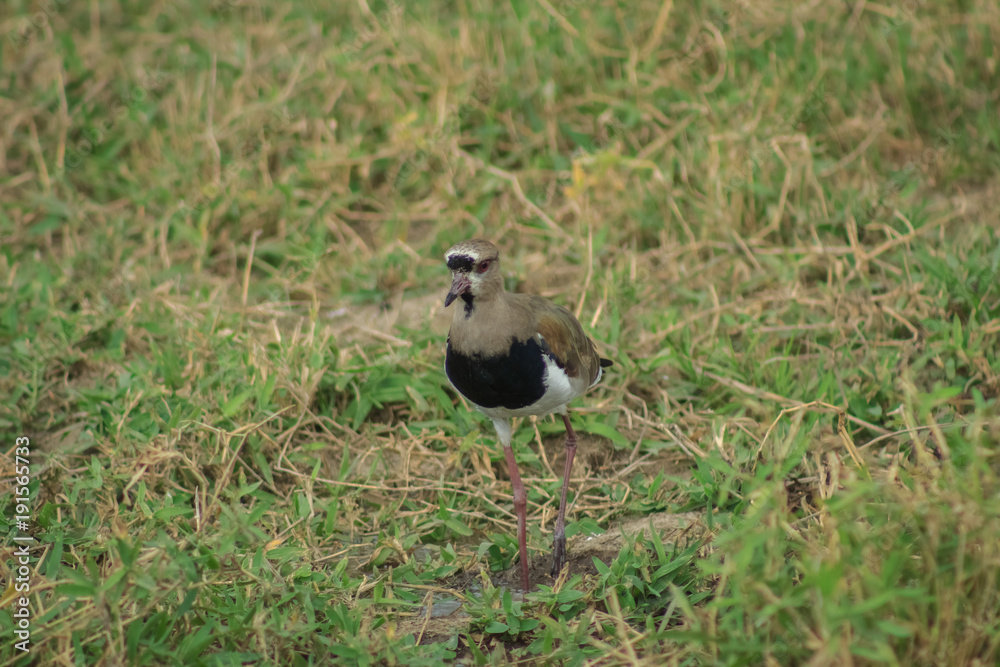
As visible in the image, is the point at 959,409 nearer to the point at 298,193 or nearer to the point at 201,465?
the point at 201,465

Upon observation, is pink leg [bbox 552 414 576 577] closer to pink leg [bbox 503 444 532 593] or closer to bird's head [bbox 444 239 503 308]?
pink leg [bbox 503 444 532 593]

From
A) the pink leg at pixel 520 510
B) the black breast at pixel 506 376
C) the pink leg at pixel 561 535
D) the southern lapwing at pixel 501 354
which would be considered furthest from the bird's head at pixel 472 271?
the pink leg at pixel 561 535

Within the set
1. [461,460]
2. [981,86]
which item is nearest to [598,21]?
[981,86]

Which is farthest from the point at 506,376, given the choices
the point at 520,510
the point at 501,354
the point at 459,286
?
the point at 520,510

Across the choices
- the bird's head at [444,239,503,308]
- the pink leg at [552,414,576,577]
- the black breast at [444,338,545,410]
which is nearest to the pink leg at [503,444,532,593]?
the pink leg at [552,414,576,577]

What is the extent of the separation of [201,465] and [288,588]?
89 cm

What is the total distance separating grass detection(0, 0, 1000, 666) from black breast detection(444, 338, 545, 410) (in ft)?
2.11

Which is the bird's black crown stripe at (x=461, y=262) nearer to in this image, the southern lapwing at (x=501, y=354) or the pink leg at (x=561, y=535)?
the southern lapwing at (x=501, y=354)

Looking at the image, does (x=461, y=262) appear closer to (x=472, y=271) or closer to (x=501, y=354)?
(x=472, y=271)

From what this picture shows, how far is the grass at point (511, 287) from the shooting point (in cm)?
A: 276

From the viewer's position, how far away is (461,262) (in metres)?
3.47

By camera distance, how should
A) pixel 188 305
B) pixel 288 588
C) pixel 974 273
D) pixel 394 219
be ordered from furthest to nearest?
pixel 394 219, pixel 188 305, pixel 974 273, pixel 288 588

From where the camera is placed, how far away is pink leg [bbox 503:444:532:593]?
3537 millimetres

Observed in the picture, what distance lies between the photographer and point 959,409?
13.0 feet
